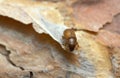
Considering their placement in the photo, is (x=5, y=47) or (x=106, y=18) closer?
(x=5, y=47)

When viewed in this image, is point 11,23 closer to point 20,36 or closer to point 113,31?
point 20,36

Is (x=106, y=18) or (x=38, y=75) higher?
(x=106, y=18)

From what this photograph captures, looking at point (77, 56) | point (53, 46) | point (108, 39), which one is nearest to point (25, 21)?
point (53, 46)

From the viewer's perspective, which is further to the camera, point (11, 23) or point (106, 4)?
point (106, 4)

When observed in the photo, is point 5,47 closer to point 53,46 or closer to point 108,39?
point 53,46

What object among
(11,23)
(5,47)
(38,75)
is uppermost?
(11,23)

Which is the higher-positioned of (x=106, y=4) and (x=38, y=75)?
(x=106, y=4)

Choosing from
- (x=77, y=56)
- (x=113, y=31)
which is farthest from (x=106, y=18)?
(x=77, y=56)

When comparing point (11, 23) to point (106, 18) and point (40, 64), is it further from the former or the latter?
point (106, 18)
